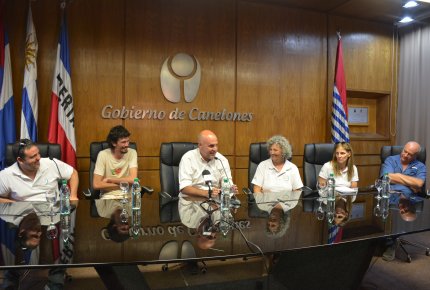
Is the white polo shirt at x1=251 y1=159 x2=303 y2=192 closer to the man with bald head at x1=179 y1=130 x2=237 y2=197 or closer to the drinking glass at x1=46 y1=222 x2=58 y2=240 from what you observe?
the man with bald head at x1=179 y1=130 x2=237 y2=197

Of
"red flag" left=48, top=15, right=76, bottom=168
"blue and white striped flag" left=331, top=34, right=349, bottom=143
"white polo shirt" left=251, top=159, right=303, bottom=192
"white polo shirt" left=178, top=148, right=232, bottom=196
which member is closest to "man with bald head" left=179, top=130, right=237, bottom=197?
"white polo shirt" left=178, top=148, right=232, bottom=196

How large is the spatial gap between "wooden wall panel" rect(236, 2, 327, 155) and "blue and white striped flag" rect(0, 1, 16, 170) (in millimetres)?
2537

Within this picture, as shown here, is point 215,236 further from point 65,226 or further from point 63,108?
point 63,108

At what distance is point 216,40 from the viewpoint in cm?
415

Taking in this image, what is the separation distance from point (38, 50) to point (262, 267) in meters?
3.10

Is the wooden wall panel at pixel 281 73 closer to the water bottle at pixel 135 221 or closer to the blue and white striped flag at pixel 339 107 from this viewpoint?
the blue and white striped flag at pixel 339 107

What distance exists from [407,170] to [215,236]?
→ 2669 millimetres

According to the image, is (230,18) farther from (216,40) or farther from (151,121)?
(151,121)

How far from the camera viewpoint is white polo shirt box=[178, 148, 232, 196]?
276cm

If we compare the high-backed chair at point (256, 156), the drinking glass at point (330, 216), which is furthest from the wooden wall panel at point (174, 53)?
the drinking glass at point (330, 216)

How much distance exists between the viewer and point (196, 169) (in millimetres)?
2818

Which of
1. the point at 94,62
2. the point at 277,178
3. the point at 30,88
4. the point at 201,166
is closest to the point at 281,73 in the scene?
the point at 277,178

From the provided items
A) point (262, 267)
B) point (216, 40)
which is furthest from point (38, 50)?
point (262, 267)

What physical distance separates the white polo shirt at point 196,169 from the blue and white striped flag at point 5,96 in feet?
5.92
